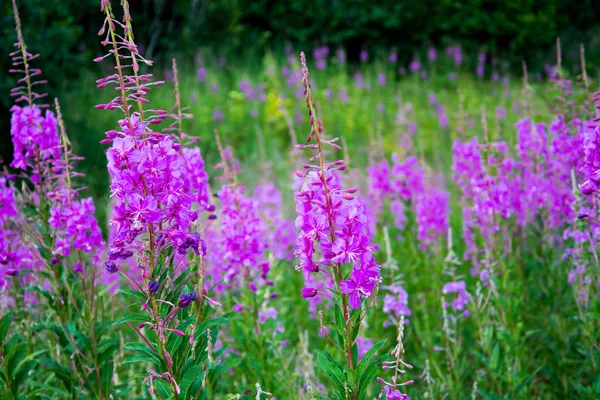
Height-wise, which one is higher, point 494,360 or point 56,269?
point 56,269

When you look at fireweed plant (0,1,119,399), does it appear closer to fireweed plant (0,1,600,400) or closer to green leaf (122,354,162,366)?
fireweed plant (0,1,600,400)

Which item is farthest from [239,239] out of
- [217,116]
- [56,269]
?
[217,116]

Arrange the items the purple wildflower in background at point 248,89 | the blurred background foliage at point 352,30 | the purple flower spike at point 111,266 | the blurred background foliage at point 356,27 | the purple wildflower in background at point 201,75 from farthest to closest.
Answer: the blurred background foliage at point 356,27 < the blurred background foliage at point 352,30 < the purple wildflower in background at point 201,75 < the purple wildflower in background at point 248,89 < the purple flower spike at point 111,266

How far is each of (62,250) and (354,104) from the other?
9393 millimetres

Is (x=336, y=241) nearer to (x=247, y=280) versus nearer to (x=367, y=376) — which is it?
(x=367, y=376)

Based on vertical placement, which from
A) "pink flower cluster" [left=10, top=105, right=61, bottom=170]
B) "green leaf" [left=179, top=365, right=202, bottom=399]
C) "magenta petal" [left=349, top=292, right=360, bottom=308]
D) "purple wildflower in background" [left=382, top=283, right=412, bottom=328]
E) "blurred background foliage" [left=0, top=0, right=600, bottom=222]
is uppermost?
"blurred background foliage" [left=0, top=0, right=600, bottom=222]

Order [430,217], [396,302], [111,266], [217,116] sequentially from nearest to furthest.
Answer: [111,266] → [396,302] → [430,217] → [217,116]

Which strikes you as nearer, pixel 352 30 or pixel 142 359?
pixel 142 359

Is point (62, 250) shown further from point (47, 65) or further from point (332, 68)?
point (332, 68)

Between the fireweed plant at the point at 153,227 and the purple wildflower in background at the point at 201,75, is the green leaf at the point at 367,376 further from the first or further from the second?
the purple wildflower in background at the point at 201,75

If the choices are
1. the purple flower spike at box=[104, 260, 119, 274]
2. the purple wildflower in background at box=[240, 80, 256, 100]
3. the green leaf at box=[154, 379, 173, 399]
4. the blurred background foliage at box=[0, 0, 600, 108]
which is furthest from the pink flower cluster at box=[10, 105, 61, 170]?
the blurred background foliage at box=[0, 0, 600, 108]

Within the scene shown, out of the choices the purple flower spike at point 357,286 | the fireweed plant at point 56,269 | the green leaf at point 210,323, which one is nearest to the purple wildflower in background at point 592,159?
the purple flower spike at point 357,286

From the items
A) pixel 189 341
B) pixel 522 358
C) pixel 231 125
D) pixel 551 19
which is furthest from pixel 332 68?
pixel 189 341

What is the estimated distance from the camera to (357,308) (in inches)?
82.7
